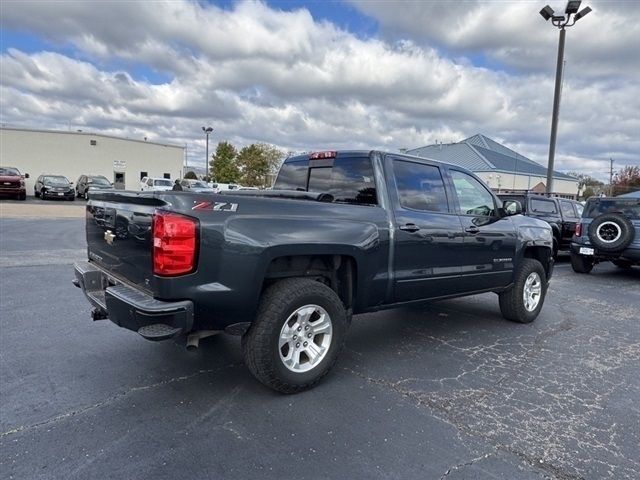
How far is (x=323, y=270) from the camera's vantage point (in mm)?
3805

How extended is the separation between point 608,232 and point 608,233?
0.8 inches

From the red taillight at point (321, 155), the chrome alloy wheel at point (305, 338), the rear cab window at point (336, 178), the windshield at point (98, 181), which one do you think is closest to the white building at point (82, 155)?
the windshield at point (98, 181)

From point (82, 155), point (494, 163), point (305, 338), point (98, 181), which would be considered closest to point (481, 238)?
point (305, 338)

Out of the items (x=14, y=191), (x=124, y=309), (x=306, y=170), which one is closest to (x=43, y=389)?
(x=124, y=309)

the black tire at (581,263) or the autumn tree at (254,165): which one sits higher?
the autumn tree at (254,165)

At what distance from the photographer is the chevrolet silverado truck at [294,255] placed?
293 centimetres

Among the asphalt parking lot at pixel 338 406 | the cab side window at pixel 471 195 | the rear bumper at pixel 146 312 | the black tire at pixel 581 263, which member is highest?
the cab side window at pixel 471 195

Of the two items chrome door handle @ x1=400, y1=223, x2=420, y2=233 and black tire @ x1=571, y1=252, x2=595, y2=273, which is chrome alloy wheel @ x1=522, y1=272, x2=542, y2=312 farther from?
black tire @ x1=571, y1=252, x2=595, y2=273

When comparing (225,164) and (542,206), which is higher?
(225,164)

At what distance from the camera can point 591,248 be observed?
955 cm

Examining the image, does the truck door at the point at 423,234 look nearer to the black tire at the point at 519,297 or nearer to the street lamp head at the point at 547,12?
the black tire at the point at 519,297

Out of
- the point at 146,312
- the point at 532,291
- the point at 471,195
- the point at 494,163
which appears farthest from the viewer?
the point at 494,163

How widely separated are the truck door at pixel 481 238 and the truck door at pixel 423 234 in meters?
0.18

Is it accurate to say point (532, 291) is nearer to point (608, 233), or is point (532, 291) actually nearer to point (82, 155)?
point (608, 233)
